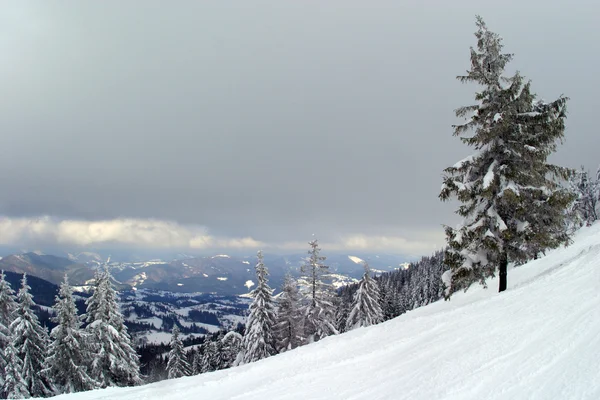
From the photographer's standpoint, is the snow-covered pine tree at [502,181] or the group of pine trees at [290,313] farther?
the group of pine trees at [290,313]

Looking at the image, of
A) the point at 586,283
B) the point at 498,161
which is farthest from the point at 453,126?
the point at 586,283

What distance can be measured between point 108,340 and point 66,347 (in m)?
2.98

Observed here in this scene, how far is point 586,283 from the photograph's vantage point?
1019cm

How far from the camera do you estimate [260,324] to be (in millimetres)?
30688

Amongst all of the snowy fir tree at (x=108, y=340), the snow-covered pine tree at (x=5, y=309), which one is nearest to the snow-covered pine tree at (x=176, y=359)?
the snowy fir tree at (x=108, y=340)

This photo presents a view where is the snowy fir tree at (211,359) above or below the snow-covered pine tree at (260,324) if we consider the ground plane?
below

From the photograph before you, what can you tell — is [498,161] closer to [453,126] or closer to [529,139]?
[529,139]

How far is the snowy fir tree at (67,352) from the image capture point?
25234 millimetres

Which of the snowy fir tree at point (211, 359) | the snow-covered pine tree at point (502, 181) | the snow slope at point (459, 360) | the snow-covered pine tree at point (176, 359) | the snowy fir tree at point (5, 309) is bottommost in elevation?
the snowy fir tree at point (211, 359)

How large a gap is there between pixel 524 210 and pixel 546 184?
2087 mm

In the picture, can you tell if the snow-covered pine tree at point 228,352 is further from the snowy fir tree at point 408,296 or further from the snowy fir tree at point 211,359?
the snowy fir tree at point 408,296

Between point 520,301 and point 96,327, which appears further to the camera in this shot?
point 96,327

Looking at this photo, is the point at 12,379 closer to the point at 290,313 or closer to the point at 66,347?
the point at 66,347

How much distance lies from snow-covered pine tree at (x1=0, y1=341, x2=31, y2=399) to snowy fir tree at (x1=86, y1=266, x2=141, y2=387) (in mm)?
4422
